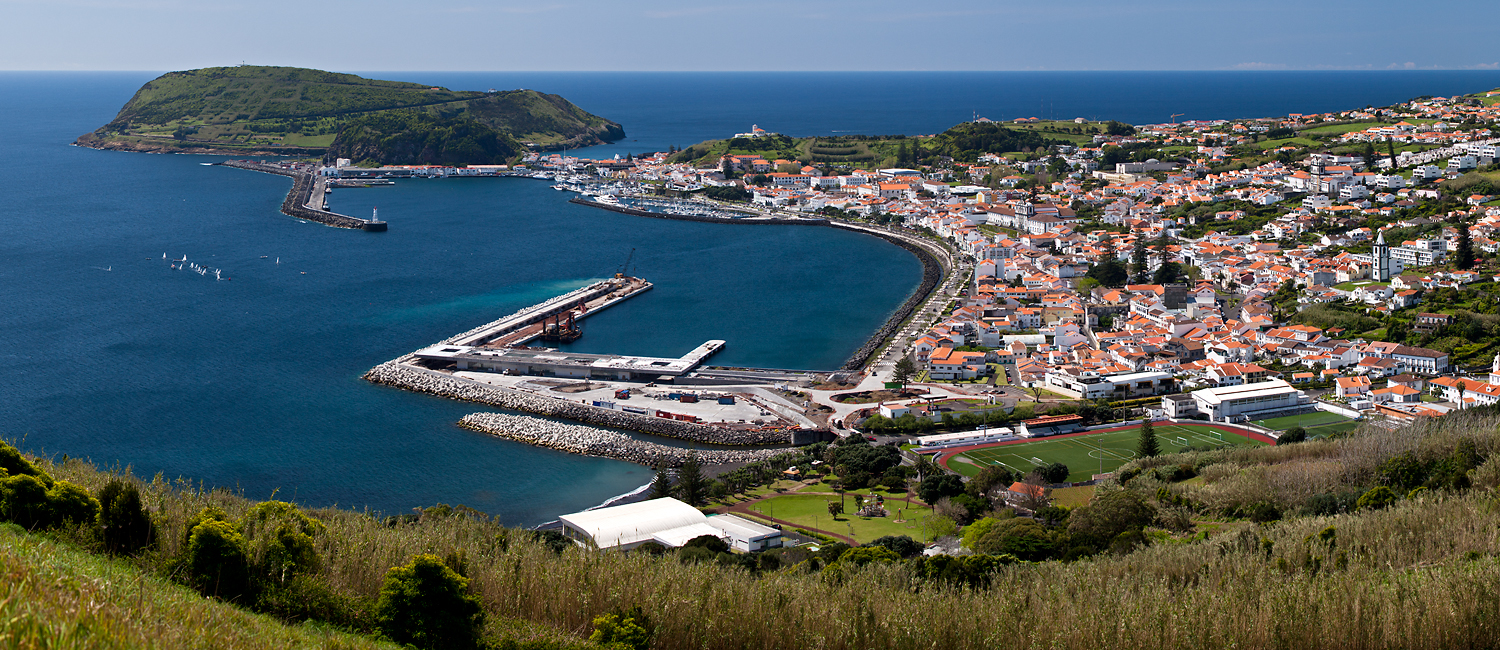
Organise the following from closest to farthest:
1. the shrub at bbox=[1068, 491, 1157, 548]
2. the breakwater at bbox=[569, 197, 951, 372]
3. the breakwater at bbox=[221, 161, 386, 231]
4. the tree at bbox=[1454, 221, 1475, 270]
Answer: the shrub at bbox=[1068, 491, 1157, 548] → the breakwater at bbox=[569, 197, 951, 372] → the tree at bbox=[1454, 221, 1475, 270] → the breakwater at bbox=[221, 161, 386, 231]

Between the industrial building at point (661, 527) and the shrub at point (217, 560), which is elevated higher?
the shrub at point (217, 560)

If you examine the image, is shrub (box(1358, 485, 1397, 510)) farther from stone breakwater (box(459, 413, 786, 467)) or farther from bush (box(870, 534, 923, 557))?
stone breakwater (box(459, 413, 786, 467))

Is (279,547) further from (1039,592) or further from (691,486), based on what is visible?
(691,486)

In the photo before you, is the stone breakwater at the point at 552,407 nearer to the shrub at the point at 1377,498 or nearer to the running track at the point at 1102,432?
the running track at the point at 1102,432

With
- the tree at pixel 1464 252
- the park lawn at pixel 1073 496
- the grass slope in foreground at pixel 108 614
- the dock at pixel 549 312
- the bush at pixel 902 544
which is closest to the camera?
the grass slope in foreground at pixel 108 614

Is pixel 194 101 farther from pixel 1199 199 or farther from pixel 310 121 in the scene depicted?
pixel 1199 199

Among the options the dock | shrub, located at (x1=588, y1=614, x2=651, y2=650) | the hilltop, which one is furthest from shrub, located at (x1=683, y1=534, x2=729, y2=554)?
the hilltop

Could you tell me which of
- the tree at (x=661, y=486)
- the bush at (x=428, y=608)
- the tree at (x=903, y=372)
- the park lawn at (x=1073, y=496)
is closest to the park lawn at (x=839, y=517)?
the tree at (x=661, y=486)

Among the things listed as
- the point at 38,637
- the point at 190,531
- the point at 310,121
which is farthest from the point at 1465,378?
the point at 310,121
